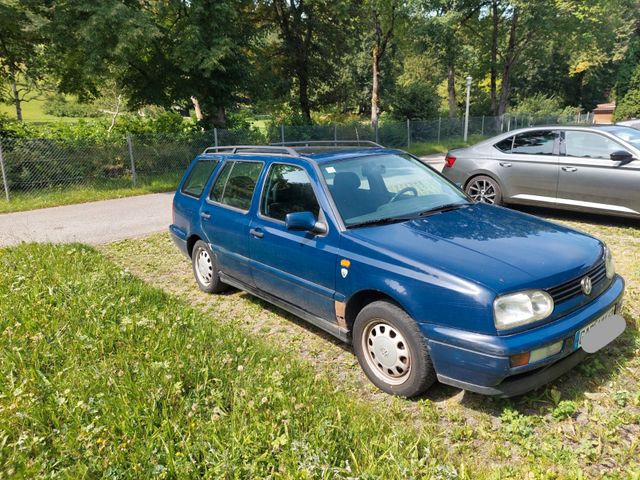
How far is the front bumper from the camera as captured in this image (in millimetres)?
2557

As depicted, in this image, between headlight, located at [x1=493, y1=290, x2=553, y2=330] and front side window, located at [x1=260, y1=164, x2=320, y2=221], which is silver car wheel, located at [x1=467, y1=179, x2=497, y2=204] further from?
headlight, located at [x1=493, y1=290, x2=553, y2=330]

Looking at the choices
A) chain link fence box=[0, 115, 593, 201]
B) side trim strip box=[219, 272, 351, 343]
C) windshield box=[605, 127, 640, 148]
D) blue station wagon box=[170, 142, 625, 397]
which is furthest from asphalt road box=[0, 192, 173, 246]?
windshield box=[605, 127, 640, 148]

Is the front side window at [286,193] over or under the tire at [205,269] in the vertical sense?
over

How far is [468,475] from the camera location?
7.68 feet

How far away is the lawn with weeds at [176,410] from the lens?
2.35 meters

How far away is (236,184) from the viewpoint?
4.62m

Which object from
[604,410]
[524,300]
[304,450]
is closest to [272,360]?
[304,450]

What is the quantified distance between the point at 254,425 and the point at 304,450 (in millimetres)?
357

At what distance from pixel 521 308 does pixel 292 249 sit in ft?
5.87

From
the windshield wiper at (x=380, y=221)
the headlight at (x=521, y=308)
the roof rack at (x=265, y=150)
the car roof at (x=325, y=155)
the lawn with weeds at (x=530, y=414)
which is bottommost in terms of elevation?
the lawn with weeds at (x=530, y=414)

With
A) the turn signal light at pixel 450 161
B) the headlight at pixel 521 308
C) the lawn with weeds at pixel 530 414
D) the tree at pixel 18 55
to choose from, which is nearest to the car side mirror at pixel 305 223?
the lawn with weeds at pixel 530 414

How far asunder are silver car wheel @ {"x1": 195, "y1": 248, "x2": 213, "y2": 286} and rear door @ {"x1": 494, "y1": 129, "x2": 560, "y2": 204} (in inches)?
214

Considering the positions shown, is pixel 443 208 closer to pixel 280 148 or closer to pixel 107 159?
pixel 280 148

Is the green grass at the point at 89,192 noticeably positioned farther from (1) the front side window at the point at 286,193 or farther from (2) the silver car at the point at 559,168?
(1) the front side window at the point at 286,193
